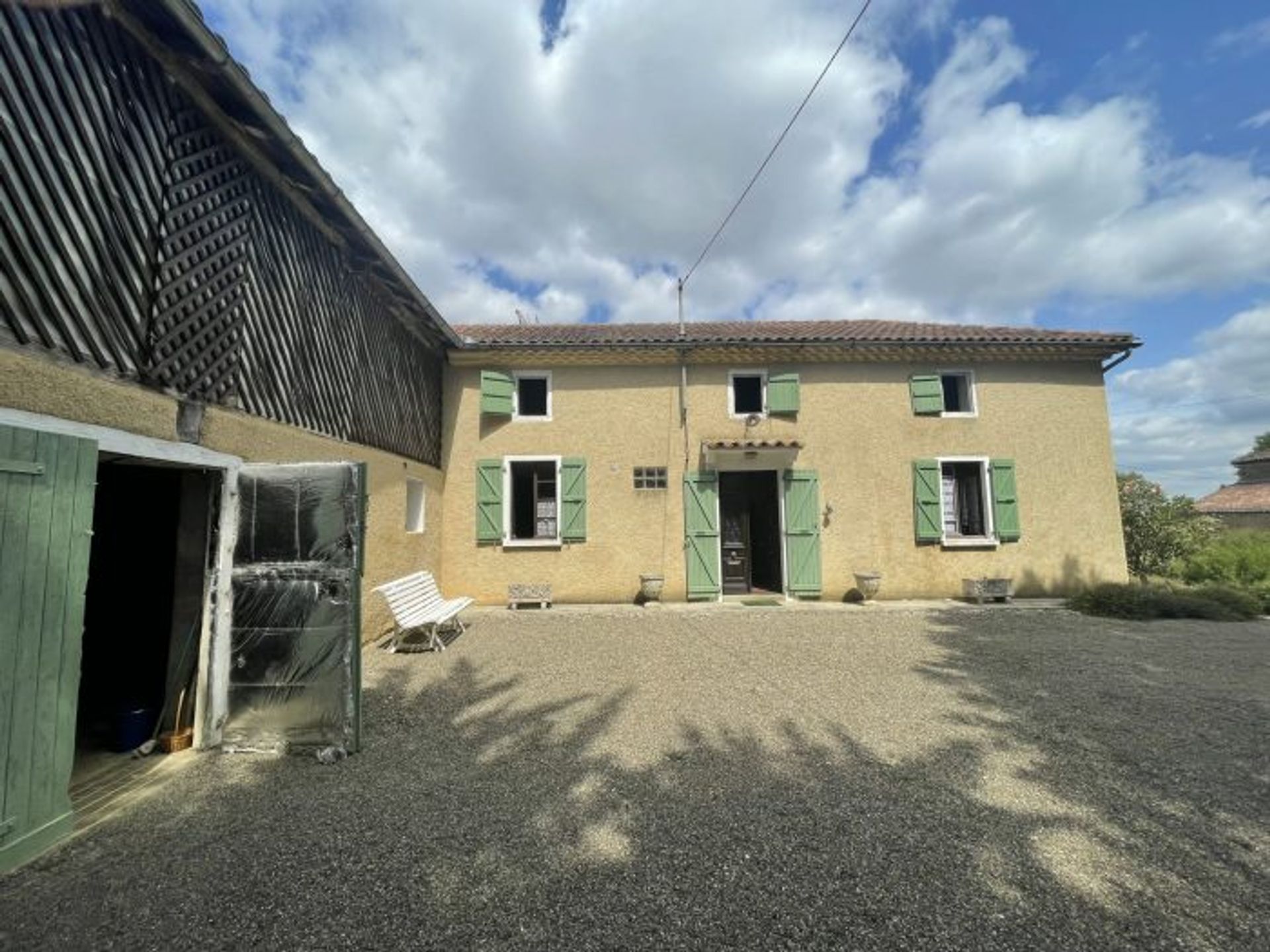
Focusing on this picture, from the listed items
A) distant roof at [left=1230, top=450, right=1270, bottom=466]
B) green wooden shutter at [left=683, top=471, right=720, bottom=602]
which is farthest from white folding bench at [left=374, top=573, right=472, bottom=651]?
distant roof at [left=1230, top=450, right=1270, bottom=466]

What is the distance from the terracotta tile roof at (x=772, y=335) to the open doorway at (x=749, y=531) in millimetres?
2656

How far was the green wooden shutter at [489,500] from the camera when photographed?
29.5 ft

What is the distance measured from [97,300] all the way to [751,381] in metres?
8.58

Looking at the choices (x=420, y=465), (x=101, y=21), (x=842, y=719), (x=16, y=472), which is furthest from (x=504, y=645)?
(x=101, y=21)

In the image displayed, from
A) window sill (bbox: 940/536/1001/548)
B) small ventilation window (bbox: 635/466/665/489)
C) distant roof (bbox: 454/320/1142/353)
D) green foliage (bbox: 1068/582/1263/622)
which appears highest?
distant roof (bbox: 454/320/1142/353)

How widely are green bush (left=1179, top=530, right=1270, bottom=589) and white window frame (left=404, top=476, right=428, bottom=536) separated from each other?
47.0ft

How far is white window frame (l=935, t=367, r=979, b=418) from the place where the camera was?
372 inches

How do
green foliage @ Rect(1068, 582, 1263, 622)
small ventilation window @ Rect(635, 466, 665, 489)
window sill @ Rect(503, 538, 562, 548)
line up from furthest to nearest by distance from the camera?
small ventilation window @ Rect(635, 466, 665, 489) → window sill @ Rect(503, 538, 562, 548) → green foliage @ Rect(1068, 582, 1263, 622)

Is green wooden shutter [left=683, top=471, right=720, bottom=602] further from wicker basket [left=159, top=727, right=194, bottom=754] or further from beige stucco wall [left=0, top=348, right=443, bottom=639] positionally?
wicker basket [left=159, top=727, right=194, bottom=754]

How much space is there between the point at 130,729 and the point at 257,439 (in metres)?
2.15

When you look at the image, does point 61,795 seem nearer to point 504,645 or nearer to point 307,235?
point 504,645

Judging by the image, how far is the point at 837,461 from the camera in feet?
30.5

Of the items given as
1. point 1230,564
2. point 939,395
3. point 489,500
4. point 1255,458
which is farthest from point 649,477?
point 1255,458

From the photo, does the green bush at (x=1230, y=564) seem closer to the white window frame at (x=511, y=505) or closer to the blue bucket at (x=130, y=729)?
the white window frame at (x=511, y=505)
